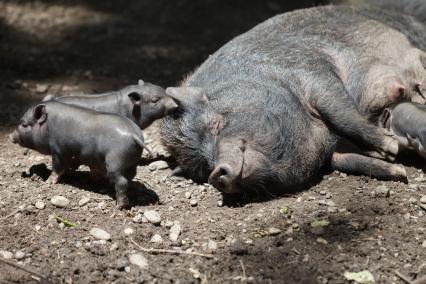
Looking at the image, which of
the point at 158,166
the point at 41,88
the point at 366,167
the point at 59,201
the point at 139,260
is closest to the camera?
the point at 139,260

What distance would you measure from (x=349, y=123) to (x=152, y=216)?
159cm

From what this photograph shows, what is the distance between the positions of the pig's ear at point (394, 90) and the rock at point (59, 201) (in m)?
2.48

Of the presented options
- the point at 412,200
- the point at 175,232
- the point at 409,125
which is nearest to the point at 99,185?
the point at 175,232

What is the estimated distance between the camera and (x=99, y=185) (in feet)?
15.9

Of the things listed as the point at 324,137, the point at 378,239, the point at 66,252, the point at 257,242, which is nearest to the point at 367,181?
the point at 324,137

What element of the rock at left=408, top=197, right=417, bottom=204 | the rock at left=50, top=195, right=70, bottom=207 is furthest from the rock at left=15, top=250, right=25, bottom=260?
the rock at left=408, top=197, right=417, bottom=204

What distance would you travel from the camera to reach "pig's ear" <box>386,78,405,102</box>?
529 centimetres

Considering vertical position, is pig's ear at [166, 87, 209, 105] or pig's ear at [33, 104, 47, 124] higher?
pig's ear at [166, 87, 209, 105]

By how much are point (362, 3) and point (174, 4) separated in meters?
3.15

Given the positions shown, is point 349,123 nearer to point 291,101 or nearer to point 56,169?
point 291,101

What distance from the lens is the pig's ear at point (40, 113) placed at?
15.3 feet

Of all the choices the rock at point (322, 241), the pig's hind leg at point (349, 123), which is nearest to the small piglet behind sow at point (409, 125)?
the pig's hind leg at point (349, 123)

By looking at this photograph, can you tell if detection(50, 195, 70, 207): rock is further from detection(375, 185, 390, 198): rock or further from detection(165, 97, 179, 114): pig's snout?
detection(375, 185, 390, 198): rock

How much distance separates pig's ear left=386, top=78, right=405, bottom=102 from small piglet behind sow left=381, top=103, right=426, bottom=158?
11 centimetres
